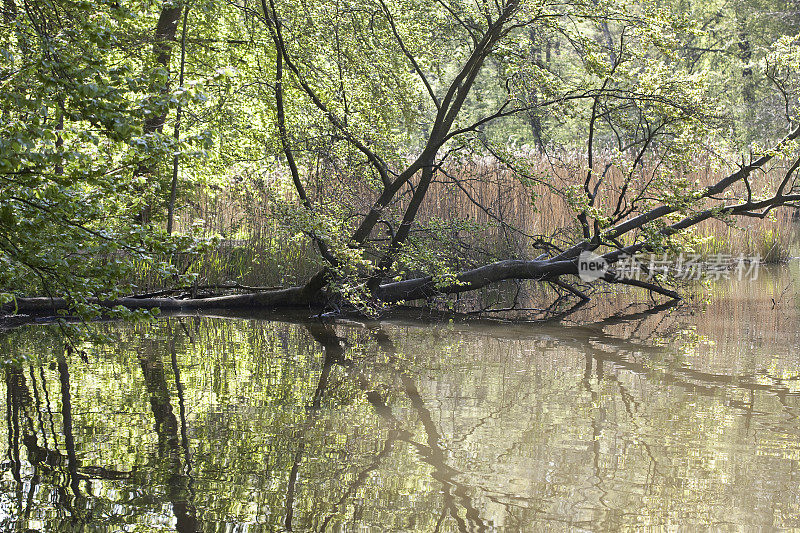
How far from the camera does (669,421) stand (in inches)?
137

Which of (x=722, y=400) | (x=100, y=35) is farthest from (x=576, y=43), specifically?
(x=100, y=35)

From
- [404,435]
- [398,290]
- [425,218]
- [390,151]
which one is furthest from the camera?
[425,218]

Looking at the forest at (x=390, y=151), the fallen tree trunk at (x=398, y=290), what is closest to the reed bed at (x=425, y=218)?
the forest at (x=390, y=151)

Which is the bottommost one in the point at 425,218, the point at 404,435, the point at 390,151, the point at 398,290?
the point at 404,435

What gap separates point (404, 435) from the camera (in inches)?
132

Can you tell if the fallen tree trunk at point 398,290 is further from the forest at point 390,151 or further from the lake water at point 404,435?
the lake water at point 404,435

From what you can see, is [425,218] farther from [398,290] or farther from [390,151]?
[390,151]

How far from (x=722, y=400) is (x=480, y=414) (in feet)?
4.04

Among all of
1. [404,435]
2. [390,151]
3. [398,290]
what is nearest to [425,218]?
[398,290]

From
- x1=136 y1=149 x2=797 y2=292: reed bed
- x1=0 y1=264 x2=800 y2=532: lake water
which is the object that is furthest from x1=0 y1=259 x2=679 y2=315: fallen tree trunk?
x1=0 y1=264 x2=800 y2=532: lake water

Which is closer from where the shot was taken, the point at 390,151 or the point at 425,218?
the point at 390,151

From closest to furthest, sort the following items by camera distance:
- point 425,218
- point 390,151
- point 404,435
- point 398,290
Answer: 1. point 404,435
2. point 390,151
3. point 398,290
4. point 425,218

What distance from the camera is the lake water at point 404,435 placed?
2510 millimetres

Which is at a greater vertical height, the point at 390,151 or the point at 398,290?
the point at 390,151
